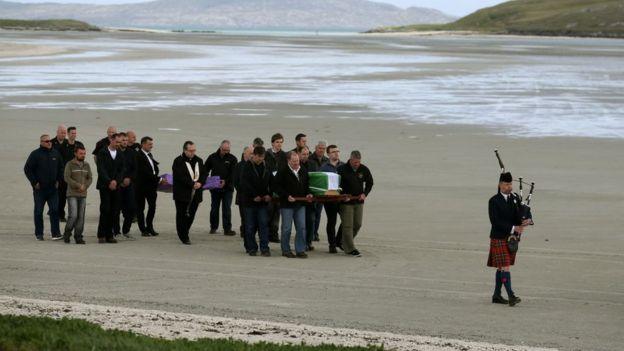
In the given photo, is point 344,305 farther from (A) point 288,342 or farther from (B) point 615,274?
(B) point 615,274

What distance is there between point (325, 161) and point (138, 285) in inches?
173

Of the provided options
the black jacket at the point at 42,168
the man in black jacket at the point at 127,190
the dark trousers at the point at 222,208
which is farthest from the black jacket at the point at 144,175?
the black jacket at the point at 42,168

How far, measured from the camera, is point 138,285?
14414mm

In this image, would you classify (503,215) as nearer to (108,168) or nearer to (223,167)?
(223,167)

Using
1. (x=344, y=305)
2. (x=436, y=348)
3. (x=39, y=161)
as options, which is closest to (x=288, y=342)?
(x=436, y=348)

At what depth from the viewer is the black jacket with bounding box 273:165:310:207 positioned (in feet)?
55.4

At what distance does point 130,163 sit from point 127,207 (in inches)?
25.8

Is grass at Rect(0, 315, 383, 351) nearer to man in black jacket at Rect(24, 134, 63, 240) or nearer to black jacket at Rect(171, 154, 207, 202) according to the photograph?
man in black jacket at Rect(24, 134, 63, 240)

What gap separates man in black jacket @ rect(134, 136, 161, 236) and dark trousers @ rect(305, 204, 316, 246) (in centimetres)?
248

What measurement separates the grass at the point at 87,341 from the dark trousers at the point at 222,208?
7.48 m

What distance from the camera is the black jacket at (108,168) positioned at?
17.8m

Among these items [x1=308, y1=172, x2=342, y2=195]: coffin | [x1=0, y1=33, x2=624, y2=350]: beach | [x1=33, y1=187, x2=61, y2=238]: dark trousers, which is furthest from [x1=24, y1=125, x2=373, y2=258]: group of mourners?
[x1=0, y1=33, x2=624, y2=350]: beach

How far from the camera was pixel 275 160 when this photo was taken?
17.9 m

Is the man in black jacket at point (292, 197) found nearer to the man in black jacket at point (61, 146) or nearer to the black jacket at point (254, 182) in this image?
the black jacket at point (254, 182)
